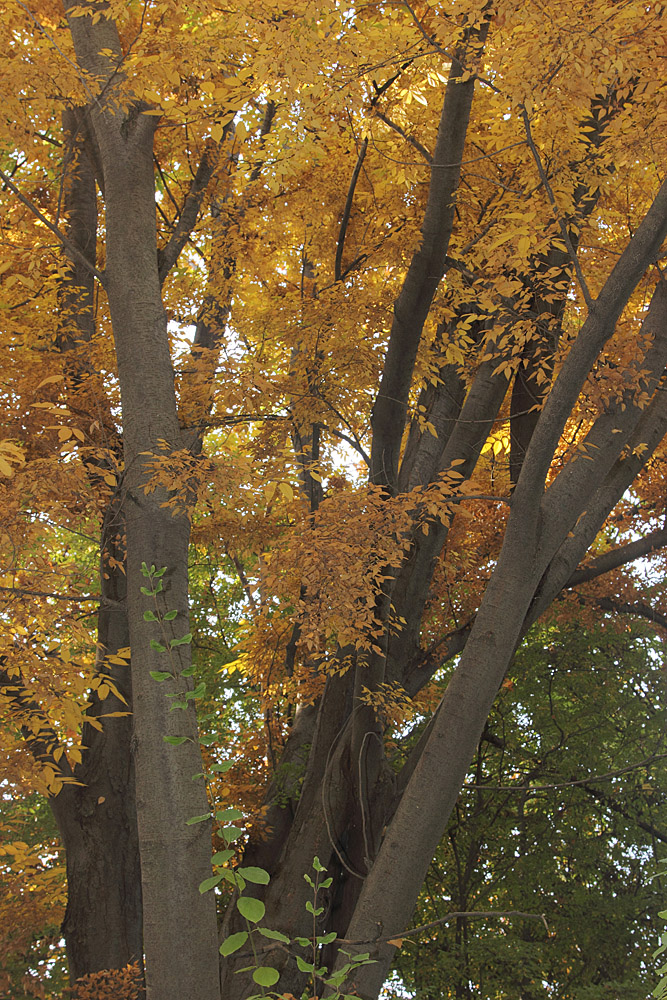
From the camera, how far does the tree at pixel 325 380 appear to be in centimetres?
421

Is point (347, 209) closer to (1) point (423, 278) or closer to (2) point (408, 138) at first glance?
(2) point (408, 138)

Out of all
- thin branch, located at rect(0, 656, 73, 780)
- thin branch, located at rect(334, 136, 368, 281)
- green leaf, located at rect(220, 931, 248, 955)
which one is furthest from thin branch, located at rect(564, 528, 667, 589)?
green leaf, located at rect(220, 931, 248, 955)

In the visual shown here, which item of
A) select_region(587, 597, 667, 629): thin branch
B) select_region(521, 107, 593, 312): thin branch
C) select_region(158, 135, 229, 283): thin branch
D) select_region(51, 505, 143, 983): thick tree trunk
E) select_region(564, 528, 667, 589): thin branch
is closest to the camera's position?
select_region(521, 107, 593, 312): thin branch

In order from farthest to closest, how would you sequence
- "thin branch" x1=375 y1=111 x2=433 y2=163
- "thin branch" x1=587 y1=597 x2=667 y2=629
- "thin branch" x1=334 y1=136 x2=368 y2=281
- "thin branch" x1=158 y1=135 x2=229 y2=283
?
"thin branch" x1=587 y1=597 x2=667 y2=629
"thin branch" x1=158 y1=135 x2=229 y2=283
"thin branch" x1=334 y1=136 x2=368 y2=281
"thin branch" x1=375 y1=111 x2=433 y2=163

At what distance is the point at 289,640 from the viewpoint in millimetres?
8125

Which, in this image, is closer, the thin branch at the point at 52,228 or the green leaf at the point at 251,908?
the green leaf at the point at 251,908

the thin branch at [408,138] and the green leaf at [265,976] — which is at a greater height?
A: the thin branch at [408,138]

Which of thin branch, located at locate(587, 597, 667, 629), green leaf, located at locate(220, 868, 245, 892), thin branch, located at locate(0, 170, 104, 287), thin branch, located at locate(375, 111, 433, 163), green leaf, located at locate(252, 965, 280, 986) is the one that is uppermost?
thin branch, located at locate(375, 111, 433, 163)

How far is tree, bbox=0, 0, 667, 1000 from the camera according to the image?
166 inches

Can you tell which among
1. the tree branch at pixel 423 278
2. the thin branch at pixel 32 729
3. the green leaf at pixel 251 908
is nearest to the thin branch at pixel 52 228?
the tree branch at pixel 423 278

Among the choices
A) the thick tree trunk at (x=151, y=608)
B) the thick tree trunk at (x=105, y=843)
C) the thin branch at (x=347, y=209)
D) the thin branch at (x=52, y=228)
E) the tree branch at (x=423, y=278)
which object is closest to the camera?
the thick tree trunk at (x=151, y=608)

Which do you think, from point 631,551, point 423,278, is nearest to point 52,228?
point 423,278

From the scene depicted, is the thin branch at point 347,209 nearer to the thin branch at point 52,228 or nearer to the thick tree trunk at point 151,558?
the thick tree trunk at point 151,558

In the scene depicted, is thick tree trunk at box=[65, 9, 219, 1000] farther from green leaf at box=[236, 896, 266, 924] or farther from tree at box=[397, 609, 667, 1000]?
tree at box=[397, 609, 667, 1000]
